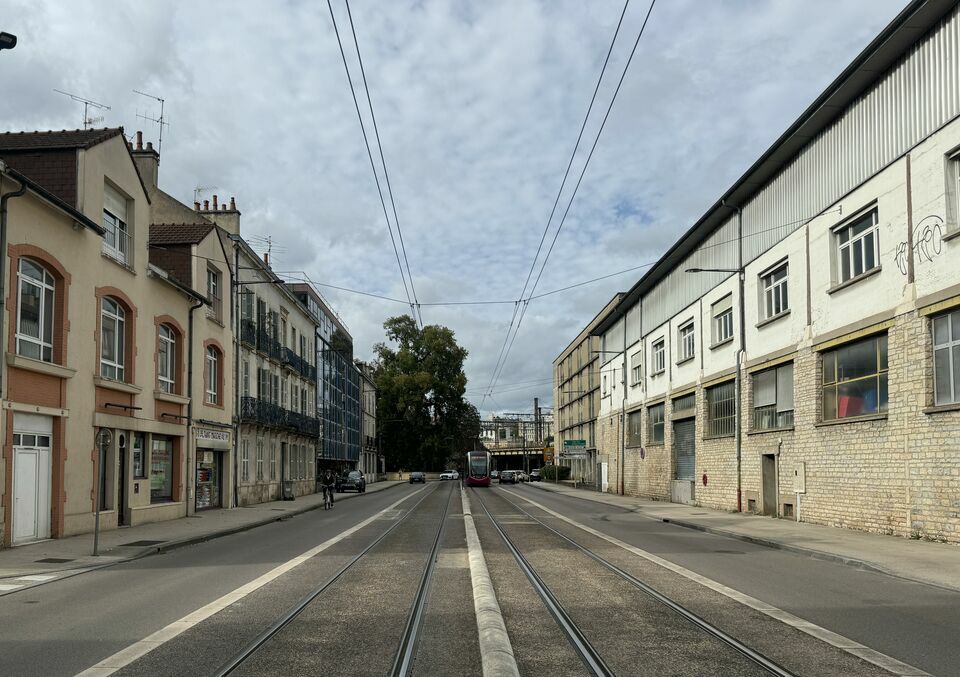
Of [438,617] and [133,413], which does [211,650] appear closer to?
[438,617]

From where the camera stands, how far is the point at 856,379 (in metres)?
20.2

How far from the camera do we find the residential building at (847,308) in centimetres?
1667

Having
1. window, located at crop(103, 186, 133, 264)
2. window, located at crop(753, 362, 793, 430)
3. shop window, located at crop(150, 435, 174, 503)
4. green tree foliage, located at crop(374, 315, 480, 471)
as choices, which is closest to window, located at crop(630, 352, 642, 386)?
window, located at crop(753, 362, 793, 430)

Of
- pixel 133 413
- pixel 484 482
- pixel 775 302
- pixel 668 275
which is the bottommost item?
pixel 484 482

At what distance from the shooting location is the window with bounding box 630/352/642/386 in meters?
44.5

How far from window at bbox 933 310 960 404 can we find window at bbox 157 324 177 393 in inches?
800

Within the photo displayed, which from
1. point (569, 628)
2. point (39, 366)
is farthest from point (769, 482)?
point (39, 366)

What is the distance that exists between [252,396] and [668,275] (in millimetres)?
19311

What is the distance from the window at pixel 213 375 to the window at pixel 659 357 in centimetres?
1982

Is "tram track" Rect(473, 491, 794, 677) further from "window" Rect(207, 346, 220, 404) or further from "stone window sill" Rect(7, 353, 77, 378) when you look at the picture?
"window" Rect(207, 346, 220, 404)

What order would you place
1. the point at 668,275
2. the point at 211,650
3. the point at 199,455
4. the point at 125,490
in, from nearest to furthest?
the point at 211,650 < the point at 125,490 < the point at 199,455 < the point at 668,275

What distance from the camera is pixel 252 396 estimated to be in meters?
35.0

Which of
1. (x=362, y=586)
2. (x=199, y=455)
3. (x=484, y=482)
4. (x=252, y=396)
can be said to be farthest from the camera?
(x=484, y=482)

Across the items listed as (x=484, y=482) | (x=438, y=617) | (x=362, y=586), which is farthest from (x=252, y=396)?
(x=484, y=482)
